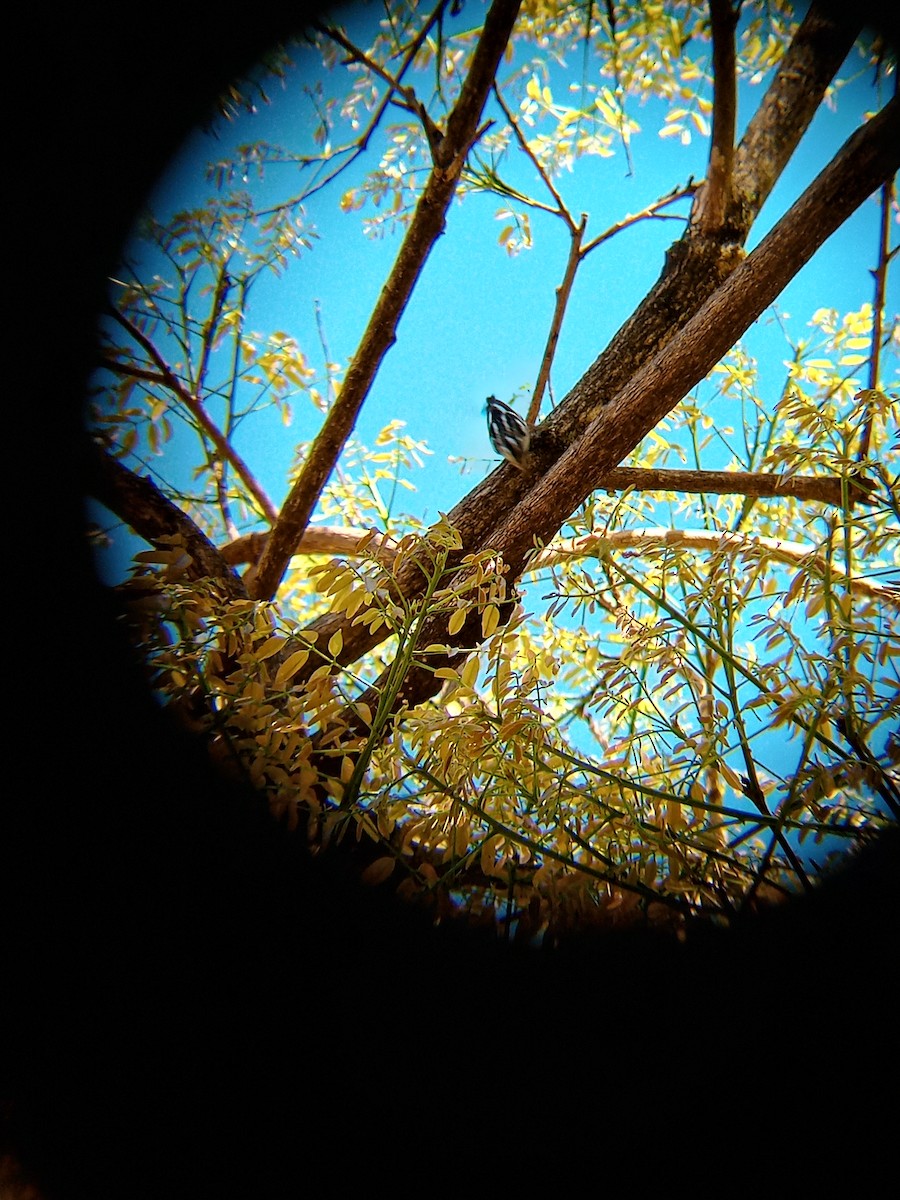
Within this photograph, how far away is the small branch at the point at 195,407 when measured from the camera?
872 millimetres

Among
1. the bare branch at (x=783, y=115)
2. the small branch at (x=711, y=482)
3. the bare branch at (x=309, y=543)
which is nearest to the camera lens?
the bare branch at (x=783, y=115)

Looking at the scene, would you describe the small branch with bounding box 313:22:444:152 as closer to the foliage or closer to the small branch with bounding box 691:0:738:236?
the foliage

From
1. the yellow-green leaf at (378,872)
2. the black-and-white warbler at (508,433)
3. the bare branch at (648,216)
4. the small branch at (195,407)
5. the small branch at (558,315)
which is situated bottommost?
the yellow-green leaf at (378,872)

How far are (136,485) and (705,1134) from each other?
110 centimetres

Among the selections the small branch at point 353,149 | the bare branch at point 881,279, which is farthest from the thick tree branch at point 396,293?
the bare branch at point 881,279

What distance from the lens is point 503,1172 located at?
1.61 feet

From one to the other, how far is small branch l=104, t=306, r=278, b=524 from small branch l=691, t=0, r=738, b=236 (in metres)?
1.16

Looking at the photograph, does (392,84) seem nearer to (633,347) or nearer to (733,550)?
(633,347)

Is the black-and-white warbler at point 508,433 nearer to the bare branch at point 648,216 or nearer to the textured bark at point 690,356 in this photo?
the textured bark at point 690,356

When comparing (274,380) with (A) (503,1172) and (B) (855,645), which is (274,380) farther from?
(A) (503,1172)

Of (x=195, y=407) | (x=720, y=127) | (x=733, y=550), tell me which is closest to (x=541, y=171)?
(x=720, y=127)

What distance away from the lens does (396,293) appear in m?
1.06

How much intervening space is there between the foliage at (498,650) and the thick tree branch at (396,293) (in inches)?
3.7

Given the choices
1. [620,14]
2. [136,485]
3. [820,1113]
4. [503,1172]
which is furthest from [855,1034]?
[620,14]
